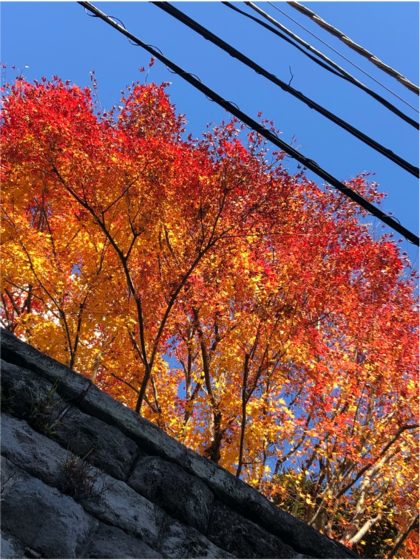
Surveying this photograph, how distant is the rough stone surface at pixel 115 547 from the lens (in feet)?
13.8

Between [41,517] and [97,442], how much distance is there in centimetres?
153

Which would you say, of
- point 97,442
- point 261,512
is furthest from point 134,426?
point 261,512

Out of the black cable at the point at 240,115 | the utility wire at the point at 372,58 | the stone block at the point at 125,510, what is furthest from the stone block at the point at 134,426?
the utility wire at the point at 372,58

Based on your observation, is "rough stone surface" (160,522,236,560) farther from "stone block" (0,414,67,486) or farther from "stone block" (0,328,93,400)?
"stone block" (0,328,93,400)

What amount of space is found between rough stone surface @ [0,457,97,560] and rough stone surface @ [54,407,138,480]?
0.87m

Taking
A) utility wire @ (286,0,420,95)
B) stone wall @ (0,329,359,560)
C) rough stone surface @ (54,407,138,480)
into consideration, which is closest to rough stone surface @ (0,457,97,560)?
stone wall @ (0,329,359,560)

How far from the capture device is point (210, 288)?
12.8 metres

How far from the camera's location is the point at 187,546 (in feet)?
16.4

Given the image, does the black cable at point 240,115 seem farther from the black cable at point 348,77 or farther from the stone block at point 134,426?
the stone block at point 134,426

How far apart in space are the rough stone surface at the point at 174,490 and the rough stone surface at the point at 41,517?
1113 mm

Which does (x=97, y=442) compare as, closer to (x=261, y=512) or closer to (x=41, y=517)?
(x=41, y=517)

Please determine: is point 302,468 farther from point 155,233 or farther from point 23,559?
point 23,559

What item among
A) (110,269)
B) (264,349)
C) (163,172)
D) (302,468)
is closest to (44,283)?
(110,269)

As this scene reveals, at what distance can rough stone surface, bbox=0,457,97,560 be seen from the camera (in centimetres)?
A: 383
